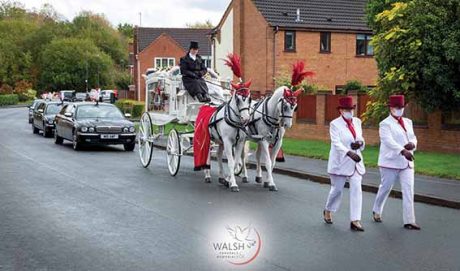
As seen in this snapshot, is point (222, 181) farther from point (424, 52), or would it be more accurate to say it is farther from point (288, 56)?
point (288, 56)

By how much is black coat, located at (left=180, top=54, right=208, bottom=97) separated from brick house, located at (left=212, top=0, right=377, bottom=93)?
2509 cm

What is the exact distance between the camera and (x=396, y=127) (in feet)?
30.8

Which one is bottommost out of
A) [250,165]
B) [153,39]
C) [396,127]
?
[250,165]

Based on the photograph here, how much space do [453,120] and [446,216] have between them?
383 inches

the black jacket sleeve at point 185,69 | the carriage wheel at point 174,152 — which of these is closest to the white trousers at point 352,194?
the carriage wheel at point 174,152

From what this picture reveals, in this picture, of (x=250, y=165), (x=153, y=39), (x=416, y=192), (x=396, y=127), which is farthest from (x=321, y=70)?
(x=153, y=39)

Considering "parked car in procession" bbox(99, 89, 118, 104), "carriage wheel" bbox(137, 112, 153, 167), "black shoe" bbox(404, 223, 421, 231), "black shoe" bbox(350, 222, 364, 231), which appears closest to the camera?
"black shoe" bbox(350, 222, 364, 231)

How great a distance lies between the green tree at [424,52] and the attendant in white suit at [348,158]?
10.3 metres

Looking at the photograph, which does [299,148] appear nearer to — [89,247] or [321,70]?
[89,247]

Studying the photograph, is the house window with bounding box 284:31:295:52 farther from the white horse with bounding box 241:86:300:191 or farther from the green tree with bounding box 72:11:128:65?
the green tree with bounding box 72:11:128:65

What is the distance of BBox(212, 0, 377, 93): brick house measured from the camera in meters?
40.7

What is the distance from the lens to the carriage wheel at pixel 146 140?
55.4 feet

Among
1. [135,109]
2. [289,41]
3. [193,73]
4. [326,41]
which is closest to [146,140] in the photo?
[193,73]

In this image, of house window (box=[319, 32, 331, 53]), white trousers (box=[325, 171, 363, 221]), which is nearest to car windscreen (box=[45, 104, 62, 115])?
house window (box=[319, 32, 331, 53])
